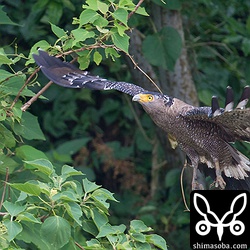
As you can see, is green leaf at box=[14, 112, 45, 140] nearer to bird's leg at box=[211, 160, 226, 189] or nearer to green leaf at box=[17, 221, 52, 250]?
green leaf at box=[17, 221, 52, 250]

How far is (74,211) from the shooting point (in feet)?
11.8

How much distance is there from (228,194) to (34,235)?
1.00 meters

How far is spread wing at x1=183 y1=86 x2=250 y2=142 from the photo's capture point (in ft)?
12.9

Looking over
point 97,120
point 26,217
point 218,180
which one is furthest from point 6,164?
point 97,120

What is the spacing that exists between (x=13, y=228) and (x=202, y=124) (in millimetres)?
1130

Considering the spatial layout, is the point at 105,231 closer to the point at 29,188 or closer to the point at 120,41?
the point at 29,188

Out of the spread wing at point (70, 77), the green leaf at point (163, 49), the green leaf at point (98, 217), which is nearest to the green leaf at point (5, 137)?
the spread wing at point (70, 77)

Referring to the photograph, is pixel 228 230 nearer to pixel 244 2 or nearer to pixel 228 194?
pixel 228 194

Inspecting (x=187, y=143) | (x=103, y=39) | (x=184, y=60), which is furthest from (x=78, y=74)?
(x=184, y=60)

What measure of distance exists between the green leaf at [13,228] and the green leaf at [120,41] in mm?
1056

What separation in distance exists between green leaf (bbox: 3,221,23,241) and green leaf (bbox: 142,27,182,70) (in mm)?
2607

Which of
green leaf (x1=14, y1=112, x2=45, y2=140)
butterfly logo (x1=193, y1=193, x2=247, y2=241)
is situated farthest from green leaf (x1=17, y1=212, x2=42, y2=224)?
green leaf (x1=14, y1=112, x2=45, y2=140)

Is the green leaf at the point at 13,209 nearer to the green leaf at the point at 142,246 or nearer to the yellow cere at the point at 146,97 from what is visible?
the green leaf at the point at 142,246

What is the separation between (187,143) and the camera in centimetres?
431
